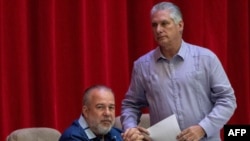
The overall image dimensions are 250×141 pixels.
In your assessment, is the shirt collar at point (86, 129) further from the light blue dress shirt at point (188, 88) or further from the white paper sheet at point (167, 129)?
the white paper sheet at point (167, 129)

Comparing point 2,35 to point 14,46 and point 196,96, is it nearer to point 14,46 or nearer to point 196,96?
point 14,46

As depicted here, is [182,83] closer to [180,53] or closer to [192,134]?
[180,53]

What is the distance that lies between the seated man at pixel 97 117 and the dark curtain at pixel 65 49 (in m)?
1.10

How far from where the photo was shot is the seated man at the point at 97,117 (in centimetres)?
261

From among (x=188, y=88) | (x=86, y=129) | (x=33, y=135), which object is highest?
(x=188, y=88)

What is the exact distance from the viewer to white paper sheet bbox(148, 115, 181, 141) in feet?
7.69

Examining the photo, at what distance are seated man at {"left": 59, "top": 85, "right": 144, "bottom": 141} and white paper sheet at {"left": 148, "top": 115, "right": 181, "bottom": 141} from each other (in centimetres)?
36

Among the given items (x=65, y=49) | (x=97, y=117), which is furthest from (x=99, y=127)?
(x=65, y=49)

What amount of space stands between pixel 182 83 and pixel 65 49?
1506 mm

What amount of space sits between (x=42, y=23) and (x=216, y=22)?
4.78ft

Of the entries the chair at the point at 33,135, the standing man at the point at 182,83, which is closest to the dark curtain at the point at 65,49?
the chair at the point at 33,135

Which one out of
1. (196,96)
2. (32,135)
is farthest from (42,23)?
(196,96)

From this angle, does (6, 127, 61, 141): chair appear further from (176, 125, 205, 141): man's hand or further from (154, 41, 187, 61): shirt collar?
(176, 125, 205, 141): man's hand

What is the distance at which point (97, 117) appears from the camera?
8.64 feet
